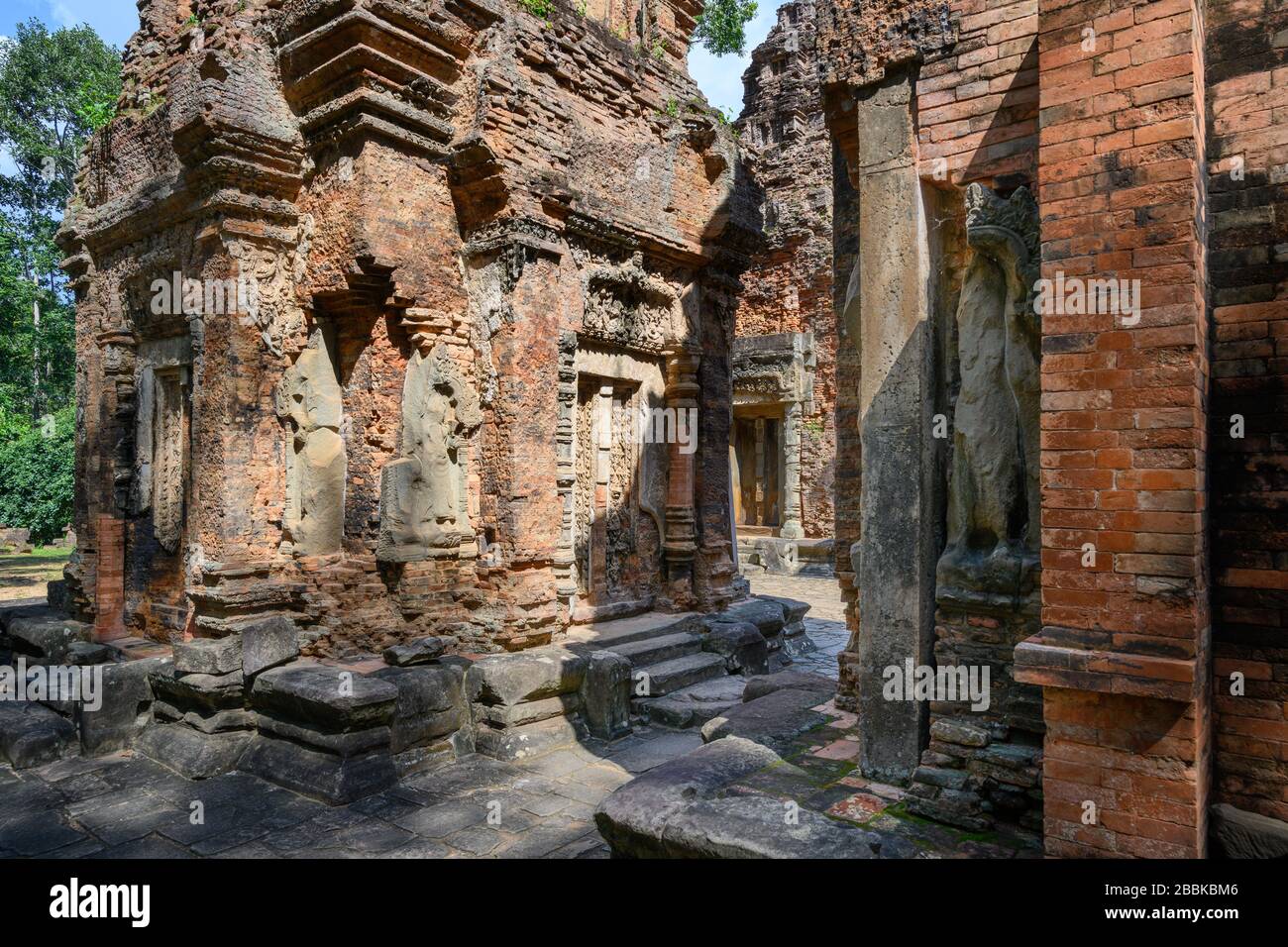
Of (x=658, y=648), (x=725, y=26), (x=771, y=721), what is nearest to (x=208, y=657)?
(x=658, y=648)

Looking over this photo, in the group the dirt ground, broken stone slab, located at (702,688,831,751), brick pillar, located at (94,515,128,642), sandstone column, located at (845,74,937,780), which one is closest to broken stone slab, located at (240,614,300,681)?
brick pillar, located at (94,515,128,642)

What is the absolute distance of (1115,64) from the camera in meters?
3.10

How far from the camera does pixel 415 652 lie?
269 inches

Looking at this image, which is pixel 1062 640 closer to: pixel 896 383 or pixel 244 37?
pixel 896 383

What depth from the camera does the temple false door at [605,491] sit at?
8797 millimetres

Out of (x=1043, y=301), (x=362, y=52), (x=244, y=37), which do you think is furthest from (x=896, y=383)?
(x=244, y=37)

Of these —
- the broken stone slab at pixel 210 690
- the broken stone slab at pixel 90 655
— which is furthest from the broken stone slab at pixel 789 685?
the broken stone slab at pixel 90 655

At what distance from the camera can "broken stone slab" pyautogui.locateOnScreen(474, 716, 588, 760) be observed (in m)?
6.57

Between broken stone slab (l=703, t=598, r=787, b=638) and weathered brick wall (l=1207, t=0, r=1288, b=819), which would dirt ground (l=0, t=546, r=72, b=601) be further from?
weathered brick wall (l=1207, t=0, r=1288, b=819)

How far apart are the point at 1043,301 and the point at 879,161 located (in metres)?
1.55

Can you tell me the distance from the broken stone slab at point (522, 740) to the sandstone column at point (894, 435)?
11.0ft

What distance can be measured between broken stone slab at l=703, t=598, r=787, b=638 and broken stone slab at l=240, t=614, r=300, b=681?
179 inches

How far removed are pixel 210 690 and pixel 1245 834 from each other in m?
6.99

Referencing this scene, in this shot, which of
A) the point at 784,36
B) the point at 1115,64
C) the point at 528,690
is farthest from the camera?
the point at 784,36
